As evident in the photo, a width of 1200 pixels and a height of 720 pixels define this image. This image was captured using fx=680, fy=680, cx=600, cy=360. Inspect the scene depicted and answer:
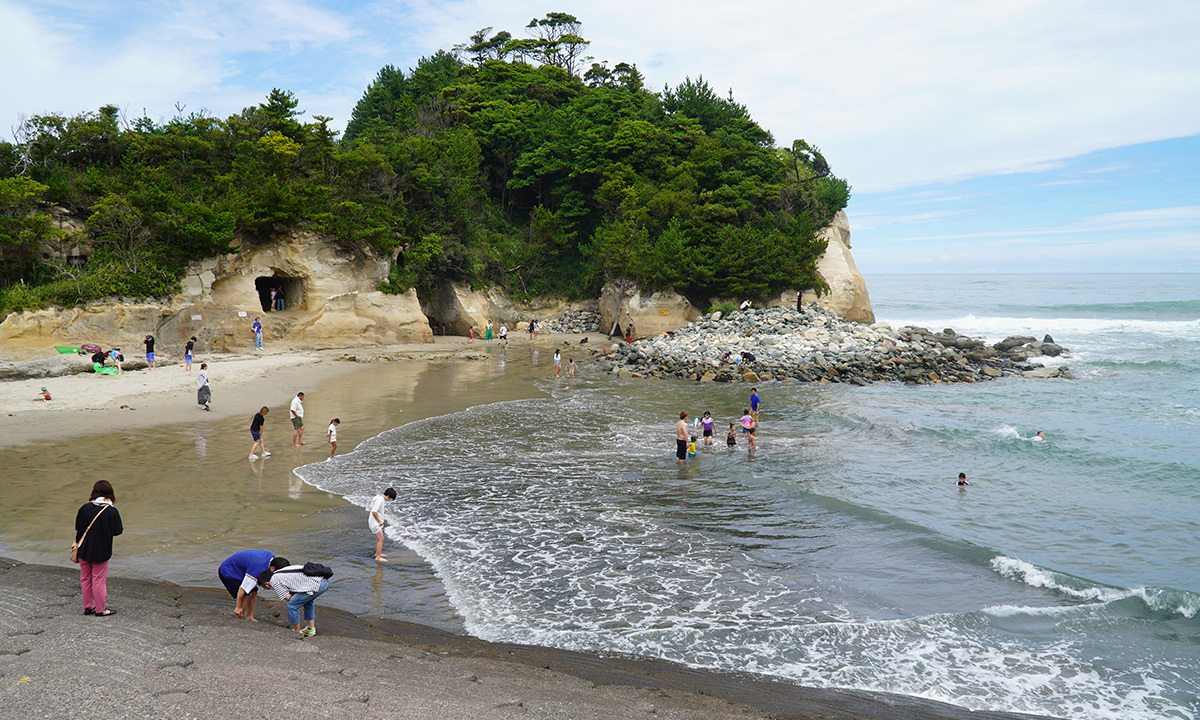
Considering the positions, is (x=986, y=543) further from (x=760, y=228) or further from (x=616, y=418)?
(x=760, y=228)

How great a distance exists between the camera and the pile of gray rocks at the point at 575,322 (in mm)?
46531

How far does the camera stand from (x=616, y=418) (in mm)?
21656

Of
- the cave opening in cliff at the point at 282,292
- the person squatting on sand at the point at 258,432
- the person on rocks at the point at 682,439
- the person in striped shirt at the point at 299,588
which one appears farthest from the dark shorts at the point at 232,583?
the cave opening in cliff at the point at 282,292

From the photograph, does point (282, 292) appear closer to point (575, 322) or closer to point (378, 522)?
point (575, 322)

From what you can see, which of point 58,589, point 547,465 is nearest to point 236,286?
point 547,465

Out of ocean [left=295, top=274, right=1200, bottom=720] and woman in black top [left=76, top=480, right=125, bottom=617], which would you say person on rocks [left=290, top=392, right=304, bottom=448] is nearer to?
ocean [left=295, top=274, right=1200, bottom=720]

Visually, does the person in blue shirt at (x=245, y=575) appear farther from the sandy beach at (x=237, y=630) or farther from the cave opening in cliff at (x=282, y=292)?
the cave opening in cliff at (x=282, y=292)

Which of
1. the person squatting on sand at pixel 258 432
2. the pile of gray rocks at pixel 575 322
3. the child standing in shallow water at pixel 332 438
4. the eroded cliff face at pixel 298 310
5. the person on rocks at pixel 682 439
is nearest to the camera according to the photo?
the person squatting on sand at pixel 258 432

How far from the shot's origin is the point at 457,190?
4062 cm

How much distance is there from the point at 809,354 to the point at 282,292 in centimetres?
2681

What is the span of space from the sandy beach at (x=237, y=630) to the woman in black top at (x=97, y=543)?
0.21 metres

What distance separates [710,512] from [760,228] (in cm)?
3324

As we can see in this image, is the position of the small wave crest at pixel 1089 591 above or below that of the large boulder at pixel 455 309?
below

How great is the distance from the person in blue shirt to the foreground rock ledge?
0.20 metres
